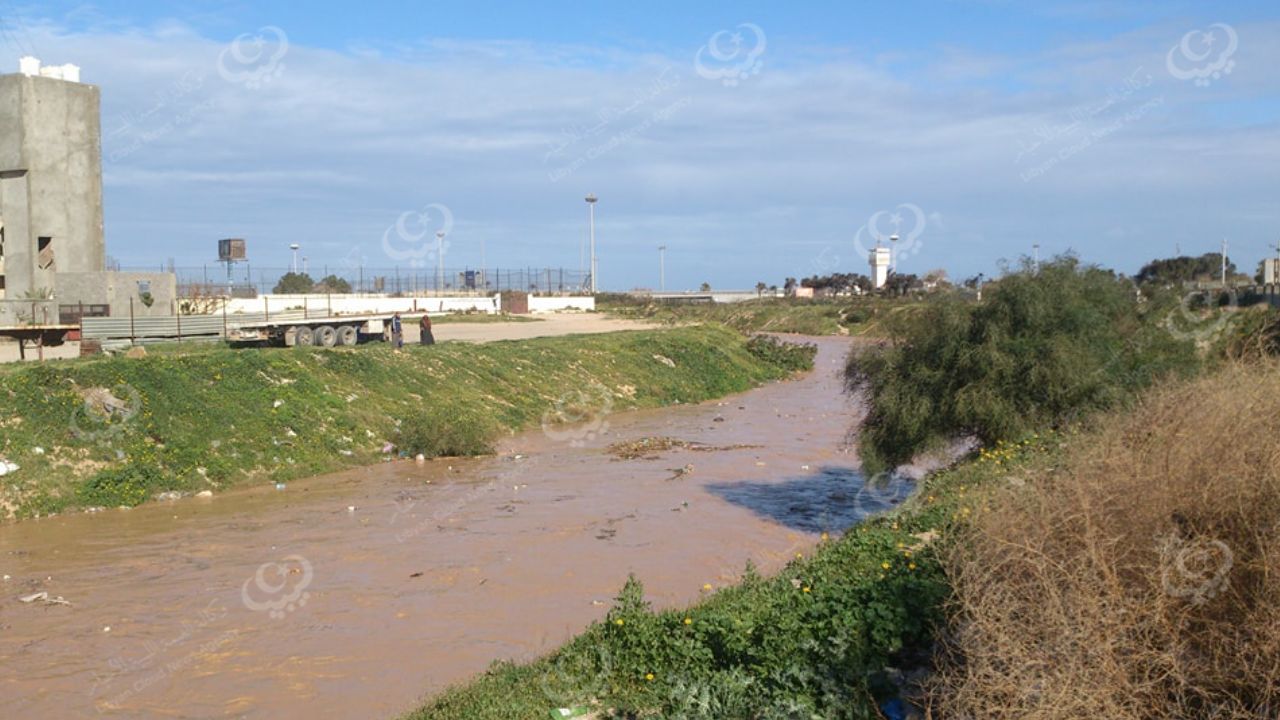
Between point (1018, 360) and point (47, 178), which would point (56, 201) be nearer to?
point (47, 178)

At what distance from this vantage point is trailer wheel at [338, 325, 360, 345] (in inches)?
1465

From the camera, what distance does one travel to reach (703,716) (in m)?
6.86

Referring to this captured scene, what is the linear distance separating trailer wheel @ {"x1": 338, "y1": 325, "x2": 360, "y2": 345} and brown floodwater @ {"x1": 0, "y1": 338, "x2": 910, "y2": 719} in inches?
551

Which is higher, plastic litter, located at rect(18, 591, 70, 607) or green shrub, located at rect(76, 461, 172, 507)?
green shrub, located at rect(76, 461, 172, 507)

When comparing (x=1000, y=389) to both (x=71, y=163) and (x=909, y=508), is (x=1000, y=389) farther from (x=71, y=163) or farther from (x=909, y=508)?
(x=71, y=163)

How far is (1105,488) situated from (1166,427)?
3.90 ft

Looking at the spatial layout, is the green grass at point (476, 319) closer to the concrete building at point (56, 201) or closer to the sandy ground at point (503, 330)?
the sandy ground at point (503, 330)

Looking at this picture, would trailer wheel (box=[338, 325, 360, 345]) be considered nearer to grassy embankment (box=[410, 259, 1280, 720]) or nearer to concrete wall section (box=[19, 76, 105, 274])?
concrete wall section (box=[19, 76, 105, 274])

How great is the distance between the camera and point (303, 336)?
35656 mm
